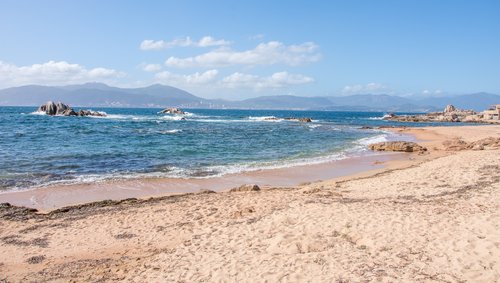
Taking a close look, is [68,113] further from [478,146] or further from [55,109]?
[478,146]

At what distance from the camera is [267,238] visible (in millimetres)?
8094

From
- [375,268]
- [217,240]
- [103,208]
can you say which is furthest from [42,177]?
[375,268]

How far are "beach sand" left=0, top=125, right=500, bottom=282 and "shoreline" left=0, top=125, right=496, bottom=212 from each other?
167cm

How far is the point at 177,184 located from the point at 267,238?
804cm

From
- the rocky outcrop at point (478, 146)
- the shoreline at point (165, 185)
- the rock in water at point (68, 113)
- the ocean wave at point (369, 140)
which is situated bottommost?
the shoreline at point (165, 185)

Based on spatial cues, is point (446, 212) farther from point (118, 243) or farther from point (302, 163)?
point (302, 163)

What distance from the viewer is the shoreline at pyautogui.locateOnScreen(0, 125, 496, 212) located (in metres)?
12.9

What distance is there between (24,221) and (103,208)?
206 centimetres

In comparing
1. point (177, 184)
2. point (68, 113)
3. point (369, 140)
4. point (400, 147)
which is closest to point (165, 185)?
point (177, 184)

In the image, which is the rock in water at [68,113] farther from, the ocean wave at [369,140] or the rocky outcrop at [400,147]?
the rocky outcrop at [400,147]

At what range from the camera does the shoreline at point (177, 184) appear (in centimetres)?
1288

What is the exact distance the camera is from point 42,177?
52.7 ft

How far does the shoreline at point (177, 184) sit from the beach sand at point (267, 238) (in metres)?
1.67

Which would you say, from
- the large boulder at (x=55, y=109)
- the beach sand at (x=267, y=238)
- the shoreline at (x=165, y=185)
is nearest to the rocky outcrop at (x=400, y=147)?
the shoreline at (x=165, y=185)
